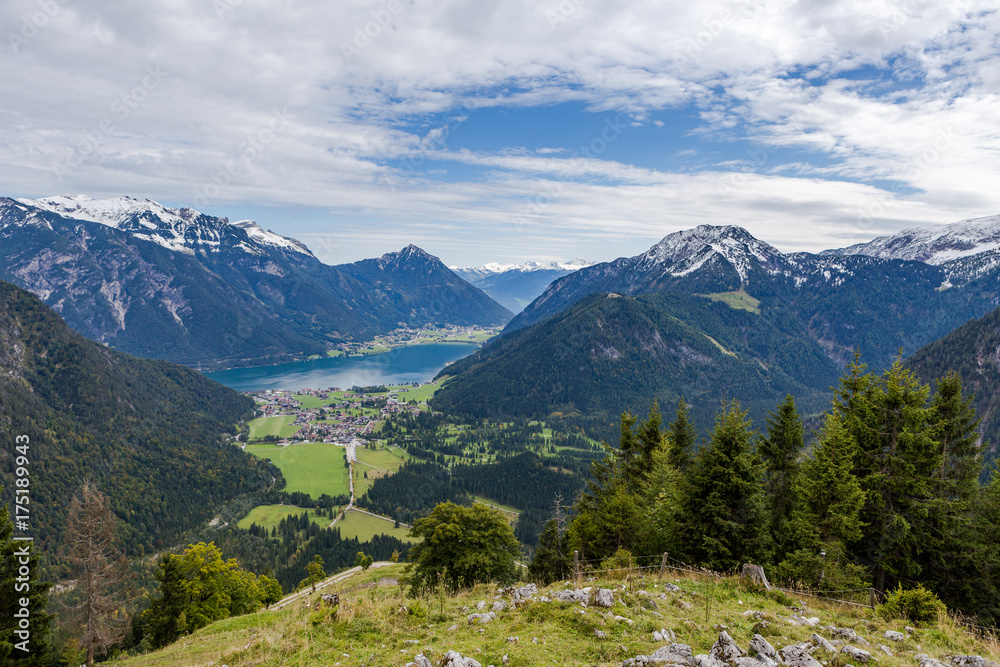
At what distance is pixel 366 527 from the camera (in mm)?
115875

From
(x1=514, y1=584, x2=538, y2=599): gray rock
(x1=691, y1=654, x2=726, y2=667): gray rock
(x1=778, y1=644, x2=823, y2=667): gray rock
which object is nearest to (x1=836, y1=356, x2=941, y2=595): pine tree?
(x1=778, y1=644, x2=823, y2=667): gray rock

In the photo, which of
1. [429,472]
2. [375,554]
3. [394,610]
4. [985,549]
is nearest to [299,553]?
[375,554]

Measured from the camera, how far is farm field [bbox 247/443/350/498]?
145 m

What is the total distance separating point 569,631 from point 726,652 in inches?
176

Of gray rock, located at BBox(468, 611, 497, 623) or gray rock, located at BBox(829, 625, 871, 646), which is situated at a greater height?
gray rock, located at BBox(829, 625, 871, 646)

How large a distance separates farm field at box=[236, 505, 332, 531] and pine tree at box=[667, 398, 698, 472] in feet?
353

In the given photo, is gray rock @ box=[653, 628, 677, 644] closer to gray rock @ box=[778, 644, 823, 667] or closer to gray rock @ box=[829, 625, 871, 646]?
gray rock @ box=[778, 644, 823, 667]

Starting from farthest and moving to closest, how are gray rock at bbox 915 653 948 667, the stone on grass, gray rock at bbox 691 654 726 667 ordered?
the stone on grass
gray rock at bbox 915 653 948 667
gray rock at bbox 691 654 726 667

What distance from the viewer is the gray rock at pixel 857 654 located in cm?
1103

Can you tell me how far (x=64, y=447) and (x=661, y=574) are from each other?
547 ft

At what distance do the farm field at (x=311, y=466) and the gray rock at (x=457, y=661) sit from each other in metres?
143

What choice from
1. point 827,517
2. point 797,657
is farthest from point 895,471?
point 797,657

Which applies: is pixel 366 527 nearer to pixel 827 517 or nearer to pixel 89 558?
pixel 89 558

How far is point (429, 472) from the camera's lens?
522 feet
